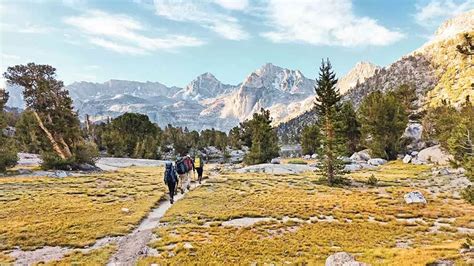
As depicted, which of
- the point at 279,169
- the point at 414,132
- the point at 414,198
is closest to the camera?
the point at 414,198

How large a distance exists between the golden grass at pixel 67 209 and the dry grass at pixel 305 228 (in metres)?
3.97

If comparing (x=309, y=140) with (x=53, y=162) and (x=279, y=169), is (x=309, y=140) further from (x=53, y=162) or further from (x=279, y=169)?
(x=53, y=162)

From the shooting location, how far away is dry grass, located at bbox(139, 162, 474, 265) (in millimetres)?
18359

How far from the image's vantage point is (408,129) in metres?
98.2

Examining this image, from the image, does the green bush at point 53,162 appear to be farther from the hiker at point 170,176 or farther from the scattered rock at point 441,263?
the scattered rock at point 441,263

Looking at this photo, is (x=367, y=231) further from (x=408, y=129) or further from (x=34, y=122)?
(x=408, y=129)

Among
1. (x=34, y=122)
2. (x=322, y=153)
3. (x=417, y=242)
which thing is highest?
(x=34, y=122)

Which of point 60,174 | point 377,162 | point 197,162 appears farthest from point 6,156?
point 377,162

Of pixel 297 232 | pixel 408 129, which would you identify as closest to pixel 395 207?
pixel 297 232

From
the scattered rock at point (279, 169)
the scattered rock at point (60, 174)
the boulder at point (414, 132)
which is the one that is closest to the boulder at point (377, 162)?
the scattered rock at point (279, 169)

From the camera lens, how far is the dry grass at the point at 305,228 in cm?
1836

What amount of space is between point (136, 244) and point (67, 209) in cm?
1281

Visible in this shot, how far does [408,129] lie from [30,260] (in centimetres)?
9905

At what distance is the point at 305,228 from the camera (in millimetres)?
25219
